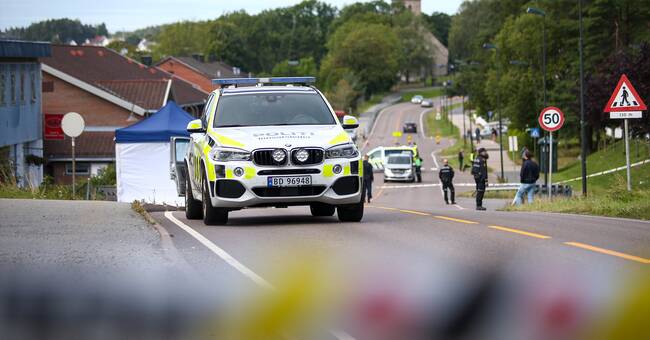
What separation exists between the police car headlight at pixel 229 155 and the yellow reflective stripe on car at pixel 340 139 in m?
1.13

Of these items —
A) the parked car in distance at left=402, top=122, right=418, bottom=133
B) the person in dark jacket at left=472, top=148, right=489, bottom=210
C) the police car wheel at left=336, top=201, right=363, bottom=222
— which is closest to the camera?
the police car wheel at left=336, top=201, right=363, bottom=222

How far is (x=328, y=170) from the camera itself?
13898 mm

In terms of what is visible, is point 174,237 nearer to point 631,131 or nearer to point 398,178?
point 631,131

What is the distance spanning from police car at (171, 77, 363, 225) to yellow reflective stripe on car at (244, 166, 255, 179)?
13mm

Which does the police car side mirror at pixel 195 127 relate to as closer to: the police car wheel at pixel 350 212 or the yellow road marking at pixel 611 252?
the police car wheel at pixel 350 212

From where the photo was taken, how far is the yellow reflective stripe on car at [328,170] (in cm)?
1387

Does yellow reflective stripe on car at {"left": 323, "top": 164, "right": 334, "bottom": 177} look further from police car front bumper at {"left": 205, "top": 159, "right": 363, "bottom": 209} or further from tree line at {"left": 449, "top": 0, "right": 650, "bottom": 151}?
tree line at {"left": 449, "top": 0, "right": 650, "bottom": 151}

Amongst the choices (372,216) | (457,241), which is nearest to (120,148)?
(372,216)

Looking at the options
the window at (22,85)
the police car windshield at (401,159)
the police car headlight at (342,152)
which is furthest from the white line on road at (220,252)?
the police car windshield at (401,159)

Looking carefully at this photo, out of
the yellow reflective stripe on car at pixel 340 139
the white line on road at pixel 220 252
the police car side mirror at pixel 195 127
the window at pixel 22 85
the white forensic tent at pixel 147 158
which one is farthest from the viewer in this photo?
the window at pixel 22 85

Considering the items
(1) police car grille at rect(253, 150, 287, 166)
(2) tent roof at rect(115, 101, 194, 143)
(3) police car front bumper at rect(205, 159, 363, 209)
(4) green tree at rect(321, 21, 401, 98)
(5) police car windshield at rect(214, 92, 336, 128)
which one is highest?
(4) green tree at rect(321, 21, 401, 98)

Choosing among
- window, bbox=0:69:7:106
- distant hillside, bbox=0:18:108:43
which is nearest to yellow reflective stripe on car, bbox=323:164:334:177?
distant hillside, bbox=0:18:108:43

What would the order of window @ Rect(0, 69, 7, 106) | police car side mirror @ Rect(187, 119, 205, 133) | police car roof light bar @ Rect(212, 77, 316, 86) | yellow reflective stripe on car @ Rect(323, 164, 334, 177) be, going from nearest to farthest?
yellow reflective stripe on car @ Rect(323, 164, 334, 177), police car side mirror @ Rect(187, 119, 205, 133), police car roof light bar @ Rect(212, 77, 316, 86), window @ Rect(0, 69, 7, 106)

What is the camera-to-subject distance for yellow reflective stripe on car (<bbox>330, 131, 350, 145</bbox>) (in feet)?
46.2
